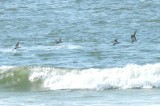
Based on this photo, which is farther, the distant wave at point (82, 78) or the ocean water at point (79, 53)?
the distant wave at point (82, 78)

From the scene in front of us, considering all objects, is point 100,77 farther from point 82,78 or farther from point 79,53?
point 79,53

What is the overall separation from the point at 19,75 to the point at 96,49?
475 cm

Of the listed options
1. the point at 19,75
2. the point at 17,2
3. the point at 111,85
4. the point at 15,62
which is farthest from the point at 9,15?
the point at 111,85

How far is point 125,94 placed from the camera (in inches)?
730

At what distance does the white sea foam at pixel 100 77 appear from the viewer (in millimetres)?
19719

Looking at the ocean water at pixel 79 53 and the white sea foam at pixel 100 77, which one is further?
the white sea foam at pixel 100 77

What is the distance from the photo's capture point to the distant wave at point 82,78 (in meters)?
19.8

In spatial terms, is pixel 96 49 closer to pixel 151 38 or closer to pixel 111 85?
pixel 151 38

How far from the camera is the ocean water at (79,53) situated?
18.8 meters

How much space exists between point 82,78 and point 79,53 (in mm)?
5040

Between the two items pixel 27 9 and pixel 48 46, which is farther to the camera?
pixel 27 9

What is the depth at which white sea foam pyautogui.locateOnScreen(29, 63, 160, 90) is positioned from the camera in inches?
776

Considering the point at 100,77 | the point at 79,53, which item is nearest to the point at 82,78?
the point at 100,77

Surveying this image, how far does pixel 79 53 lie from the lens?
25.6 metres
